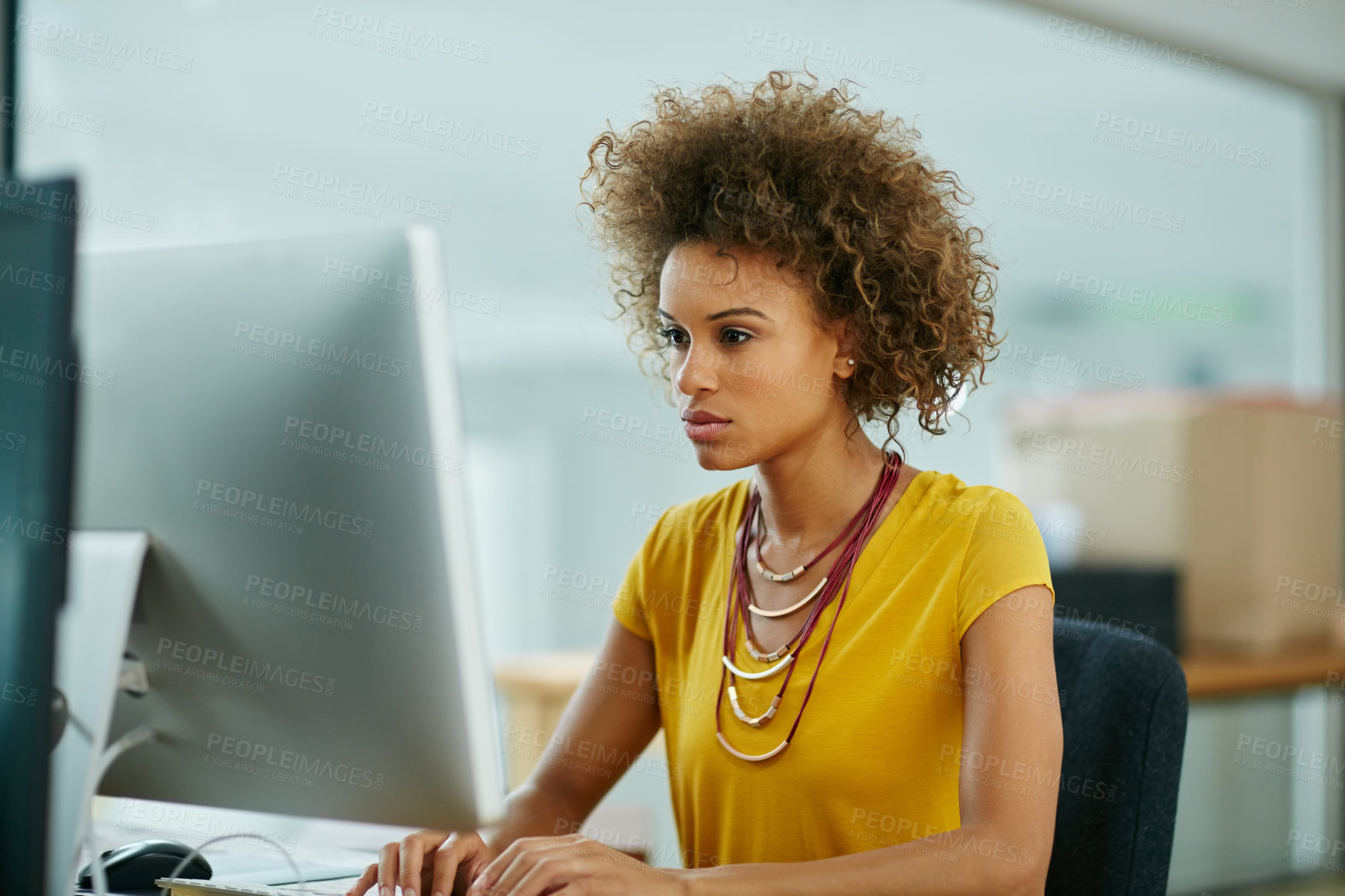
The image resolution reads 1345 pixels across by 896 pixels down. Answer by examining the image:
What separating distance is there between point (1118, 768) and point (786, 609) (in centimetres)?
35

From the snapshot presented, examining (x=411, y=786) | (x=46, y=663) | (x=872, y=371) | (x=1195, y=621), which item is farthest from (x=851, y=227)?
(x=1195, y=621)

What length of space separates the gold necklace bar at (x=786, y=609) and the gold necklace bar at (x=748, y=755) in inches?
5.2

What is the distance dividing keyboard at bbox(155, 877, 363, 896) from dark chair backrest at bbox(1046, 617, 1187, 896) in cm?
65

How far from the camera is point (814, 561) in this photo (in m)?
1.25

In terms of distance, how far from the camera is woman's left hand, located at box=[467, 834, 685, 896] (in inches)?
32.9

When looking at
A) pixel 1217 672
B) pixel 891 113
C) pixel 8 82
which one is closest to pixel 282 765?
pixel 8 82

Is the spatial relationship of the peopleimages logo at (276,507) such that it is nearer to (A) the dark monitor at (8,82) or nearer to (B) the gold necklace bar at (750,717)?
(B) the gold necklace bar at (750,717)

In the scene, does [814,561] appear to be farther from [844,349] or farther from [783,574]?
[844,349]

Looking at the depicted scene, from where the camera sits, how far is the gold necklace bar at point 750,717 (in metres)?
1.18

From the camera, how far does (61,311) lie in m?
0.60

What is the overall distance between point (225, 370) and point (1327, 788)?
4.01 metres

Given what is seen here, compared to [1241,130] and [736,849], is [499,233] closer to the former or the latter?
[1241,130]

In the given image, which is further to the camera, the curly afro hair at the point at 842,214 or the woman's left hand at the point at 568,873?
the curly afro hair at the point at 842,214

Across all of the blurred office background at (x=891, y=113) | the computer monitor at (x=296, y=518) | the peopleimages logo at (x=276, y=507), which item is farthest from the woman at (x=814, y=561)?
the blurred office background at (x=891, y=113)
